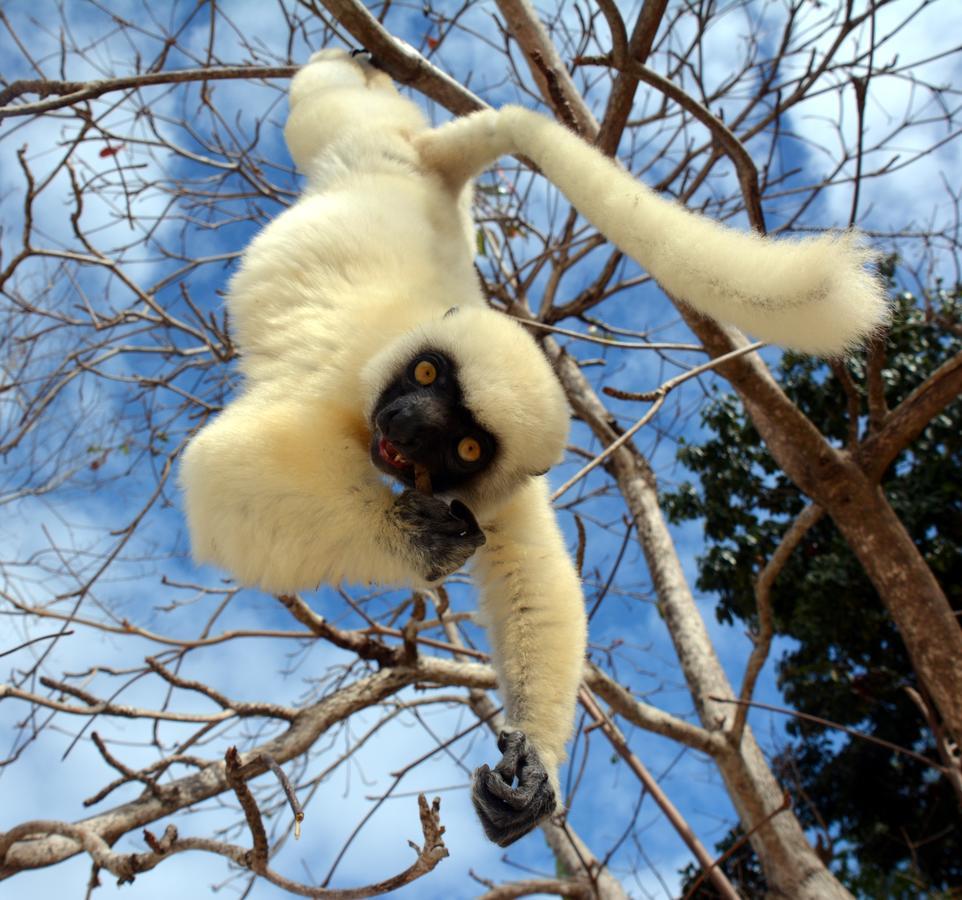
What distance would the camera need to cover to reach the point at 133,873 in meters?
Result: 2.03

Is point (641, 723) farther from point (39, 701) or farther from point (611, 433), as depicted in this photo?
point (39, 701)

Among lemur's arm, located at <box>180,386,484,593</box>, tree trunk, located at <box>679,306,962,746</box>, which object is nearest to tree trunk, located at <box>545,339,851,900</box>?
tree trunk, located at <box>679,306,962,746</box>

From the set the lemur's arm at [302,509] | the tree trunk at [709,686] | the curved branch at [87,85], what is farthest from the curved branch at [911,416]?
the curved branch at [87,85]

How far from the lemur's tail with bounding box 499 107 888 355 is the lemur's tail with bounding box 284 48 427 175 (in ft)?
5.81

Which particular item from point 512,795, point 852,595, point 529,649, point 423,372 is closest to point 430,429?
point 423,372

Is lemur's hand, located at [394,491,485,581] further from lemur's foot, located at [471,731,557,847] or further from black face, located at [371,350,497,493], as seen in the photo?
lemur's foot, located at [471,731,557,847]

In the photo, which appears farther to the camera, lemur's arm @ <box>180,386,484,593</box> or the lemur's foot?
lemur's arm @ <box>180,386,484,593</box>

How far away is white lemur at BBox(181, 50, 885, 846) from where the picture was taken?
2.26 m

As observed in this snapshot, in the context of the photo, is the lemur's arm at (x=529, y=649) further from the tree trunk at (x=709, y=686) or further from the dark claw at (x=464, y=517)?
the tree trunk at (x=709, y=686)

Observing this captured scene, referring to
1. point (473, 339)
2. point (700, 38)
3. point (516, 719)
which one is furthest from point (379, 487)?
point (700, 38)

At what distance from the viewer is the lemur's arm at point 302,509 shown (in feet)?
7.42

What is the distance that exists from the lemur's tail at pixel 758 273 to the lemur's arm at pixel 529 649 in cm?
110

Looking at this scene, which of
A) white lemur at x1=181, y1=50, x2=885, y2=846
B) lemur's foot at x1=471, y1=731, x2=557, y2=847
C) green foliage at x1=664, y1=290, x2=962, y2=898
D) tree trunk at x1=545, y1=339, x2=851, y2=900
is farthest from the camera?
green foliage at x1=664, y1=290, x2=962, y2=898

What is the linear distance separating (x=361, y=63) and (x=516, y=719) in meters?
3.21
